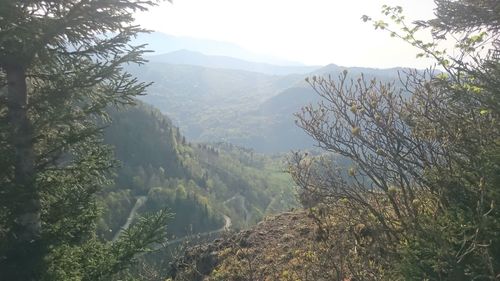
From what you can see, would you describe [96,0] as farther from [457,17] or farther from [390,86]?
[457,17]

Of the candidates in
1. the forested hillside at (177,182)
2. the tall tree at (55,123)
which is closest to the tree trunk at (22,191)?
the tall tree at (55,123)

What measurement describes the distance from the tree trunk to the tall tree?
2 cm

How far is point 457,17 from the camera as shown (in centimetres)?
978

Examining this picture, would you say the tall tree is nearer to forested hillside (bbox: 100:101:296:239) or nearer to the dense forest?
the dense forest

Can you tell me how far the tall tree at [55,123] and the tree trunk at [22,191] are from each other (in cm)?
2

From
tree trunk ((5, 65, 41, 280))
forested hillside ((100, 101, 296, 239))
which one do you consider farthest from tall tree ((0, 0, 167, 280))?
forested hillside ((100, 101, 296, 239))

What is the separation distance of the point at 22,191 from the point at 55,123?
1248 mm

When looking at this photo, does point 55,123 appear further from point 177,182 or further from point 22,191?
point 177,182

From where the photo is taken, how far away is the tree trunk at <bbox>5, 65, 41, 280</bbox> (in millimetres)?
7012

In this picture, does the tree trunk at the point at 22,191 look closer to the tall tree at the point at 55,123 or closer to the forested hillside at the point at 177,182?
the tall tree at the point at 55,123

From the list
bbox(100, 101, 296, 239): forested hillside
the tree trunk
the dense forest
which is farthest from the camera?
bbox(100, 101, 296, 239): forested hillside

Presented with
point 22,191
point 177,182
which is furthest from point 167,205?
point 177,182

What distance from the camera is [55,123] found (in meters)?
7.38

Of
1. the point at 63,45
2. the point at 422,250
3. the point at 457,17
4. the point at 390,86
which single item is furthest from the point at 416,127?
the point at 63,45
